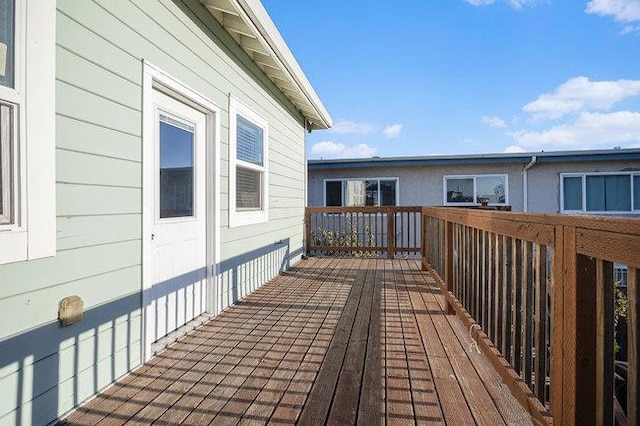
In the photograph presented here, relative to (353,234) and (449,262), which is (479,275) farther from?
(353,234)

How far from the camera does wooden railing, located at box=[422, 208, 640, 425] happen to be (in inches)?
42.1

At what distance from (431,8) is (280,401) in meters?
11.7

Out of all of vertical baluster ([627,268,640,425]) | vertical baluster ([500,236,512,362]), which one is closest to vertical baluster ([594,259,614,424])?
vertical baluster ([627,268,640,425])

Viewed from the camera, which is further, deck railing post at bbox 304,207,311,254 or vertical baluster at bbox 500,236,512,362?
deck railing post at bbox 304,207,311,254

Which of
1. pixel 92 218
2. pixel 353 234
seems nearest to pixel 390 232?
pixel 353 234

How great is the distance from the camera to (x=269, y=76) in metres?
4.90

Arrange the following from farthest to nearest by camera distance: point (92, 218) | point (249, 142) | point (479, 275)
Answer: point (249, 142) < point (479, 275) < point (92, 218)

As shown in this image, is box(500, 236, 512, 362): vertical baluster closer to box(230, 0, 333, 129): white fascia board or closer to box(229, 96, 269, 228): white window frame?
box(229, 96, 269, 228): white window frame

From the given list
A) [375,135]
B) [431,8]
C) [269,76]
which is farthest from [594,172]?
[375,135]

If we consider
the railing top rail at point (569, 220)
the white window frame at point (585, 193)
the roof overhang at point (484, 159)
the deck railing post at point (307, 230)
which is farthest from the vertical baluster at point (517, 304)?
the white window frame at point (585, 193)

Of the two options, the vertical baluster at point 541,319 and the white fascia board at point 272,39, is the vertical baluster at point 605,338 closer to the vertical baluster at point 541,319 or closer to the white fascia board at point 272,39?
the vertical baluster at point 541,319

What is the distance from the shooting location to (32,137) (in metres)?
1.62

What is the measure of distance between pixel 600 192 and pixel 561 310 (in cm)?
948

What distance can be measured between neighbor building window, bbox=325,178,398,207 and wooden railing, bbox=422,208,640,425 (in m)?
7.24
